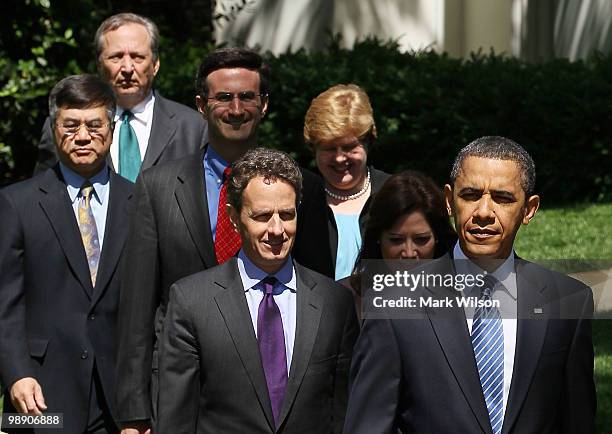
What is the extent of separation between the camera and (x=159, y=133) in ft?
22.4

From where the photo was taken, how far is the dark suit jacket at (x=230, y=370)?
466cm

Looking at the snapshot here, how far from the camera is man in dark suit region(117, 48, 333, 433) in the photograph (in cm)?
540

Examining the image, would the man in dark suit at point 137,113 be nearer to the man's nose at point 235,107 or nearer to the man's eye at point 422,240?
the man's nose at point 235,107

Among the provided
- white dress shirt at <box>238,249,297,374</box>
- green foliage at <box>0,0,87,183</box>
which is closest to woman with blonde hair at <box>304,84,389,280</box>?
white dress shirt at <box>238,249,297,374</box>

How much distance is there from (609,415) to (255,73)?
3.01 metres

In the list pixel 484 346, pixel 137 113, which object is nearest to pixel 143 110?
pixel 137 113

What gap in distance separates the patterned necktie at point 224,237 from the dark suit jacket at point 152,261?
0.03 metres

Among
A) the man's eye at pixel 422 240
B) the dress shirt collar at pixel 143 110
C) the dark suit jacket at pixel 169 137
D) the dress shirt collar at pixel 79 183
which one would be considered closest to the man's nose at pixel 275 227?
the man's eye at pixel 422 240

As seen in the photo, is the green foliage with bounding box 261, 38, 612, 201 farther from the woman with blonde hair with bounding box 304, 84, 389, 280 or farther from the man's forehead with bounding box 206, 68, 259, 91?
the man's forehead with bounding box 206, 68, 259, 91

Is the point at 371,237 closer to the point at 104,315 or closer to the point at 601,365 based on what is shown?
the point at 104,315

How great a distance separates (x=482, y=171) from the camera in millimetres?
4277

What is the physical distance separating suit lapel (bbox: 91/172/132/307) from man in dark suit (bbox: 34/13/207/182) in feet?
2.65

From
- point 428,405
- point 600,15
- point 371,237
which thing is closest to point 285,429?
point 428,405

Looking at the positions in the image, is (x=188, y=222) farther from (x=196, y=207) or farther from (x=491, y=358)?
(x=491, y=358)
